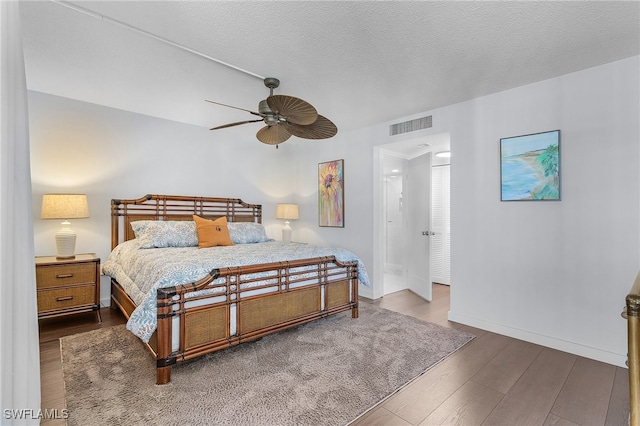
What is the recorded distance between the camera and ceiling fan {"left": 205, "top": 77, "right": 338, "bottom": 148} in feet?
7.70

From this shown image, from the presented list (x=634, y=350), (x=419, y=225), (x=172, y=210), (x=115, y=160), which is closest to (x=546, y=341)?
(x=419, y=225)

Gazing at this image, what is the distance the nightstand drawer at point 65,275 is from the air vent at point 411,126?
407 centimetres

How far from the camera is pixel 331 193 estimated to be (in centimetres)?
507

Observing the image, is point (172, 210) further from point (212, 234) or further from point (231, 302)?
point (231, 302)

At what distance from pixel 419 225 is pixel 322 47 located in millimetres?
3125

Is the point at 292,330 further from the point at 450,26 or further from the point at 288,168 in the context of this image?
the point at 288,168

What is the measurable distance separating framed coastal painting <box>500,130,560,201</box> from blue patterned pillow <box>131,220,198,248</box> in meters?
3.74

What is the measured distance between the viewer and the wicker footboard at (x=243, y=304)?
2221 mm

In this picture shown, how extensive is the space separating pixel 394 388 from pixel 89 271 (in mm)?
3372

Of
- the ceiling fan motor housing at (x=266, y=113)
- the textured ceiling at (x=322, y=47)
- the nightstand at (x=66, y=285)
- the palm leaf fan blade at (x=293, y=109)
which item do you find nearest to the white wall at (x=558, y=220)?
the textured ceiling at (x=322, y=47)

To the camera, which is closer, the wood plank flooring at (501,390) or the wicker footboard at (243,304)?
→ the wood plank flooring at (501,390)

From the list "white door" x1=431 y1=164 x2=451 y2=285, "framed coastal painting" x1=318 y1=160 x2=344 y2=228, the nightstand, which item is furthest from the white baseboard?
the nightstand

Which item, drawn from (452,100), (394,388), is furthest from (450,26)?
(394,388)

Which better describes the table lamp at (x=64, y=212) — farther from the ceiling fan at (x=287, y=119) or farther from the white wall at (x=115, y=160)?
the ceiling fan at (x=287, y=119)
